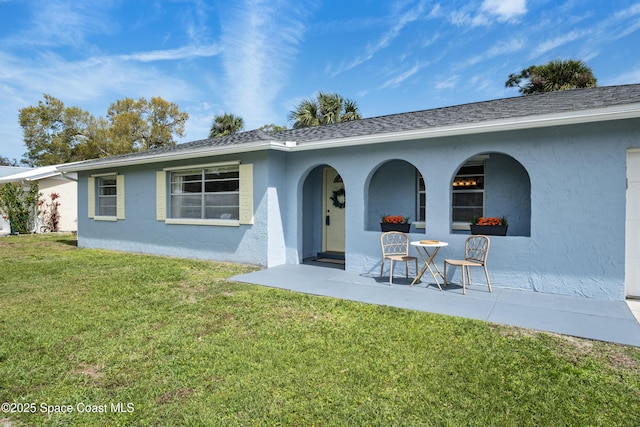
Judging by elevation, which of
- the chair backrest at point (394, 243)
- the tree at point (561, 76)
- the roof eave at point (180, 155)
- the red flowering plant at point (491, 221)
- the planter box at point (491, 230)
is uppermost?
the tree at point (561, 76)

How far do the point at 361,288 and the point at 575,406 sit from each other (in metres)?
3.64

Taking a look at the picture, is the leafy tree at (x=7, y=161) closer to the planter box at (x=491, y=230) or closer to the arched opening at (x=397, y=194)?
the arched opening at (x=397, y=194)

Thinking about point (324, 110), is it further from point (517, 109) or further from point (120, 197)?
point (517, 109)

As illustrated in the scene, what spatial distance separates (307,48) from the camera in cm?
1436

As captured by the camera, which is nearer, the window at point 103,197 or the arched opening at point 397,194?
the arched opening at point 397,194

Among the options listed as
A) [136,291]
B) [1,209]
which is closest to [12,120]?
[1,209]

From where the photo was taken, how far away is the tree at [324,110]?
19375 mm

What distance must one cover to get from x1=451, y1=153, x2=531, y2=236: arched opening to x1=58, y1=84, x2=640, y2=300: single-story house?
20mm

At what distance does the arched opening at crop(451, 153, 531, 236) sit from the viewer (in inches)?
260

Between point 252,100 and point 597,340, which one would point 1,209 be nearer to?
point 252,100

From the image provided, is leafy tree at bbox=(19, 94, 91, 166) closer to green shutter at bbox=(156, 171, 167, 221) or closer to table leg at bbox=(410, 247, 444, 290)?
green shutter at bbox=(156, 171, 167, 221)

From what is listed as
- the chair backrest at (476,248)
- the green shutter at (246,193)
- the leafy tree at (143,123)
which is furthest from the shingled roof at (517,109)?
the leafy tree at (143,123)

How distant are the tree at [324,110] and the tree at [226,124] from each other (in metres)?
5.64

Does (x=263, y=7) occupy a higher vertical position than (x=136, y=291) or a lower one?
higher
